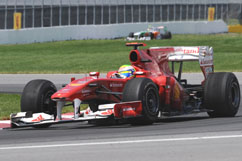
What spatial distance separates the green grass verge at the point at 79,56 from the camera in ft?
105

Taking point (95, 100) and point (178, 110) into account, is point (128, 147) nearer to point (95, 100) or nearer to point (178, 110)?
point (95, 100)

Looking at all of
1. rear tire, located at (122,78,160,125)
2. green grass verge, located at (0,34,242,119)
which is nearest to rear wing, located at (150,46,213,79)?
rear tire, located at (122,78,160,125)

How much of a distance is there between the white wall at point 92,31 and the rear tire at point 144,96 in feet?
115

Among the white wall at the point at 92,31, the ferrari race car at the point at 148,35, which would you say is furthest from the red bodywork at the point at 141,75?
the ferrari race car at the point at 148,35

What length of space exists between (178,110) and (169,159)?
17.7ft

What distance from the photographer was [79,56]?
127 ft

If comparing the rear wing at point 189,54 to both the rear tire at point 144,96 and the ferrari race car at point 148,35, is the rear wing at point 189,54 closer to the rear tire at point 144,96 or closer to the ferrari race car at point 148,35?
the rear tire at point 144,96

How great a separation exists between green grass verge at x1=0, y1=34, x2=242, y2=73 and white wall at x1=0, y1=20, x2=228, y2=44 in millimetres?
1352

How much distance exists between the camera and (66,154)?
863cm

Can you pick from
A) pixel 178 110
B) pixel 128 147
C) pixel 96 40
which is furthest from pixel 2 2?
pixel 128 147

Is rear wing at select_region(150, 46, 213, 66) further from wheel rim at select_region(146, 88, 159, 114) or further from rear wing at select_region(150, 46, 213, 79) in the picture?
wheel rim at select_region(146, 88, 159, 114)

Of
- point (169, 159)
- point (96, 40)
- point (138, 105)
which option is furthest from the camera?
point (96, 40)

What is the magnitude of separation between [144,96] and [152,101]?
0.40 m

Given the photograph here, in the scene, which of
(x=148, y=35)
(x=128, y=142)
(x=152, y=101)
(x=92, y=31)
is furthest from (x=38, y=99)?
(x=92, y=31)
